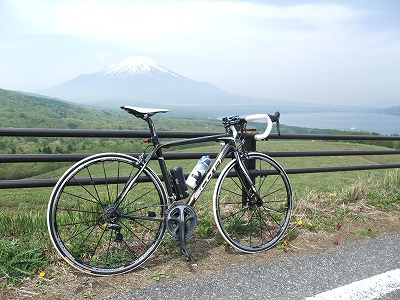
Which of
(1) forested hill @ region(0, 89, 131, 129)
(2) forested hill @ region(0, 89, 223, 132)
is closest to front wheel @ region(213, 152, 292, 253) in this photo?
(2) forested hill @ region(0, 89, 223, 132)

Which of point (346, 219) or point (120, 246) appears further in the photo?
point (346, 219)

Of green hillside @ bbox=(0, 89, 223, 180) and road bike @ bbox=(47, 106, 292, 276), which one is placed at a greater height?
road bike @ bbox=(47, 106, 292, 276)

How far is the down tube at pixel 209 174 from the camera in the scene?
3.26m

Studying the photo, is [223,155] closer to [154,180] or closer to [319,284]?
[154,180]

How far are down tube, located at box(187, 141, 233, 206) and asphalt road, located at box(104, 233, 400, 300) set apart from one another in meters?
0.71

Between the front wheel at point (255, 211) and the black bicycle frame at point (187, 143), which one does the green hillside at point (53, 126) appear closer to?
the front wheel at point (255, 211)

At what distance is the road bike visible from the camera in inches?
114

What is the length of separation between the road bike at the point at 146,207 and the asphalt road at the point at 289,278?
1.14 ft

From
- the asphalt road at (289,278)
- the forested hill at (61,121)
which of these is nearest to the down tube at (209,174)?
the asphalt road at (289,278)

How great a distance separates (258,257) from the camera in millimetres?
3227

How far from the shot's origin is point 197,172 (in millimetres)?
3330

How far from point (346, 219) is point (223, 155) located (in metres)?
1.97

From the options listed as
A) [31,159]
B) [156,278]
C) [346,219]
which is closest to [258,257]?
[156,278]

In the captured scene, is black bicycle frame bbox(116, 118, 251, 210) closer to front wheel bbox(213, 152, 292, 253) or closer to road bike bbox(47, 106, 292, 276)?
road bike bbox(47, 106, 292, 276)
